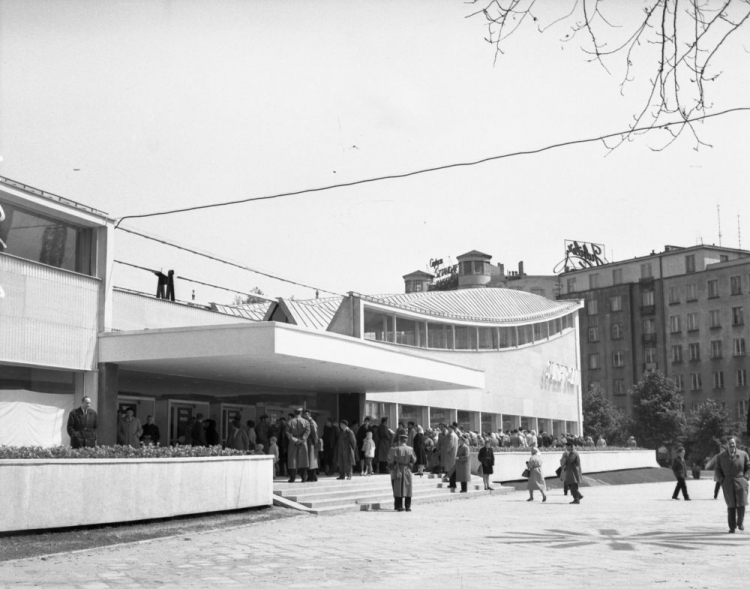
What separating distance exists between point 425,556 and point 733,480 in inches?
245

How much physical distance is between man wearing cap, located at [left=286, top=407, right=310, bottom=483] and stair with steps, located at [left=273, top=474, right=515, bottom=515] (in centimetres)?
49

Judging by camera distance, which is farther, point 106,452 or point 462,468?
point 462,468

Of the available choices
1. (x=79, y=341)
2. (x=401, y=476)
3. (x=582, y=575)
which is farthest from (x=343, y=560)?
(x=79, y=341)

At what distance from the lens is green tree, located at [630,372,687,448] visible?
66.2m

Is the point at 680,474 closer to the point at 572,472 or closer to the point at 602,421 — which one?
the point at 572,472

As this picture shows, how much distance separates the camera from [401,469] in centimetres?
2138

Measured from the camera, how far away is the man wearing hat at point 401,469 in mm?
21219

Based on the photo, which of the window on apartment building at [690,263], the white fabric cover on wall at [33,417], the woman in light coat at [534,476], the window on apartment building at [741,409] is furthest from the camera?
the window on apartment building at [690,263]

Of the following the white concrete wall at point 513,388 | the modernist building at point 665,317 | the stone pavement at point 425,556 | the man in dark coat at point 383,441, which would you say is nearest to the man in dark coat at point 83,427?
the stone pavement at point 425,556

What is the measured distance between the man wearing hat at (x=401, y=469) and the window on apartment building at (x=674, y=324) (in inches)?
2561

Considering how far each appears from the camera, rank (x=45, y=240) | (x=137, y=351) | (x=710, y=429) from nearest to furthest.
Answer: (x=45, y=240) < (x=137, y=351) < (x=710, y=429)

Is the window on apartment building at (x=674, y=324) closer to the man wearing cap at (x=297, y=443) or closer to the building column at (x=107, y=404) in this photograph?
the man wearing cap at (x=297, y=443)

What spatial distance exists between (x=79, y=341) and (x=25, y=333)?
1.76 metres

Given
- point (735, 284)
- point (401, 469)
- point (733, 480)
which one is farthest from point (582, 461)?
point (735, 284)
